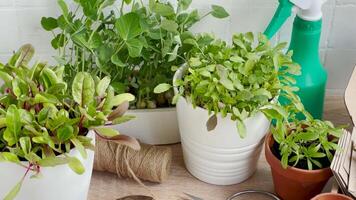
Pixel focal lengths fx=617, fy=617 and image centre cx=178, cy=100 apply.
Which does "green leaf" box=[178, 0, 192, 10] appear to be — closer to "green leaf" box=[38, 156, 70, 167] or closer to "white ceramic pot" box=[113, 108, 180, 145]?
"white ceramic pot" box=[113, 108, 180, 145]

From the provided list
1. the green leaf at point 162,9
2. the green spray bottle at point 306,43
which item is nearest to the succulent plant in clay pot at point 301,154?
the green spray bottle at point 306,43

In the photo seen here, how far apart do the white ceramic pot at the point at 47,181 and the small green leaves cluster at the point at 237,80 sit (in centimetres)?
15

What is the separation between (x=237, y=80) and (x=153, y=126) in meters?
0.19

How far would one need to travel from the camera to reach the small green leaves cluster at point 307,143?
0.77 meters

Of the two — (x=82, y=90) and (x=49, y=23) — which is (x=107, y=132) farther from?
(x=49, y=23)

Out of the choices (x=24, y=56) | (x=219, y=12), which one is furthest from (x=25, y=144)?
(x=219, y=12)

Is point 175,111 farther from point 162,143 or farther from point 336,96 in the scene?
point 336,96

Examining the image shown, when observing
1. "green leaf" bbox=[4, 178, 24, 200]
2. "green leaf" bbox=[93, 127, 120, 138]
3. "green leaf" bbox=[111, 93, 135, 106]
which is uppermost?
"green leaf" bbox=[111, 93, 135, 106]

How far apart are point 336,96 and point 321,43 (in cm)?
10

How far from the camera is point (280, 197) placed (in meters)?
0.83

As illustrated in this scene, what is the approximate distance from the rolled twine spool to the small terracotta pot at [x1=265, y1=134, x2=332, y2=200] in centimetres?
15

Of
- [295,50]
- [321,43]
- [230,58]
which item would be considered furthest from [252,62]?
[321,43]

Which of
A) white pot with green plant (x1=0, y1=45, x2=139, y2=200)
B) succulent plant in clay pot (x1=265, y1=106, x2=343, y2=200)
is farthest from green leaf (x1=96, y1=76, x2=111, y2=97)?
succulent plant in clay pot (x1=265, y1=106, x2=343, y2=200)

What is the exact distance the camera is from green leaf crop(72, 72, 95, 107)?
0.70m
